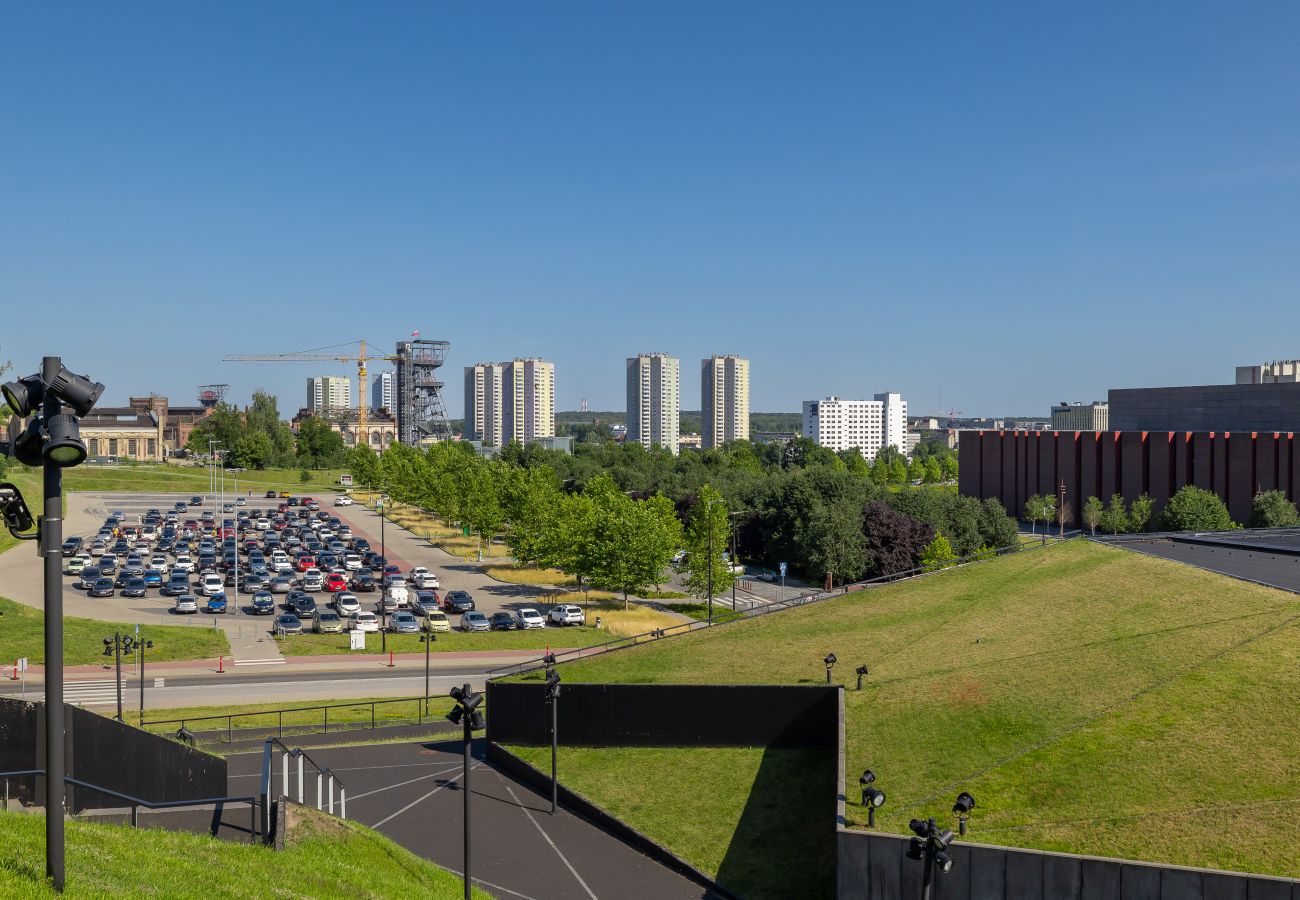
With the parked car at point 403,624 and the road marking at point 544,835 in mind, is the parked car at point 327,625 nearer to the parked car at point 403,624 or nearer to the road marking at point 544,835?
the parked car at point 403,624

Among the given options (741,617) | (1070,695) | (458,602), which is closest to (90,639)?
(458,602)

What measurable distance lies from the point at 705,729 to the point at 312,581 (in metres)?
44.8

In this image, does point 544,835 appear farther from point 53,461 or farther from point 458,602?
point 458,602

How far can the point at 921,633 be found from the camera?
32.9 metres

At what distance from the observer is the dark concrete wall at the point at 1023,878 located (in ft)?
51.4

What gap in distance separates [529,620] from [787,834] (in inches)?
1298

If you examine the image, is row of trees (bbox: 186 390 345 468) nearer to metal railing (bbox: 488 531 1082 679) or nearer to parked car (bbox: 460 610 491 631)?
parked car (bbox: 460 610 491 631)

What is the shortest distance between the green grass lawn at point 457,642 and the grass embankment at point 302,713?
33.2 feet

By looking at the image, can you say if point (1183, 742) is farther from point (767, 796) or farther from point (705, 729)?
point (705, 729)

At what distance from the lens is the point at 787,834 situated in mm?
22625

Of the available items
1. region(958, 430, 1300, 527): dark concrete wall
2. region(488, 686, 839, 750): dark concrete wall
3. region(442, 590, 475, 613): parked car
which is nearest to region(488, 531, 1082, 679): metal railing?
region(488, 686, 839, 750): dark concrete wall

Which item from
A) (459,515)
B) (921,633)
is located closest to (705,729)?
(921,633)

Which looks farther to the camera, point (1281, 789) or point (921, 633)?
point (921, 633)

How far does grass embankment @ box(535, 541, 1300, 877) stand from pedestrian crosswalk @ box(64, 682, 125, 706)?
18534mm
